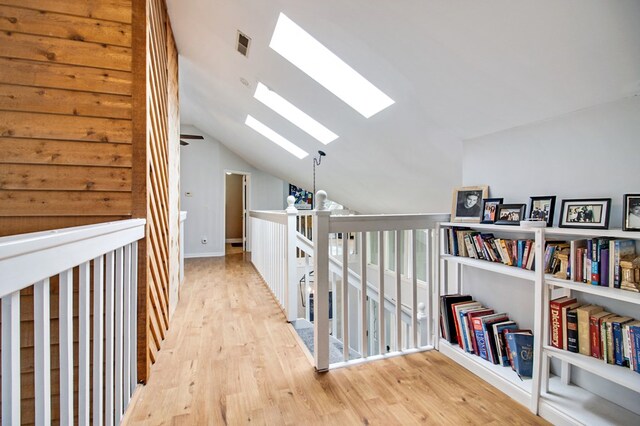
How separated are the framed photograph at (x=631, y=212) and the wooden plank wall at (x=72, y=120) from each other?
8.27 feet

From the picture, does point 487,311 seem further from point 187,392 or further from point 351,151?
point 351,151

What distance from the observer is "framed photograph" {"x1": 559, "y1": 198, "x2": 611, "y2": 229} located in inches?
61.4

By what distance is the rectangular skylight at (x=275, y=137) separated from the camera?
5.39 m

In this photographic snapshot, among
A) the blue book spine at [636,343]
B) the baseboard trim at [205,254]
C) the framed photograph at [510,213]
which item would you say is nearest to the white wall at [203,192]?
the baseboard trim at [205,254]

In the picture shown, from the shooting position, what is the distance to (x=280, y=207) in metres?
8.35

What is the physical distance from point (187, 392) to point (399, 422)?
1208 mm

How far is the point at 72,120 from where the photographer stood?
6.04 ft

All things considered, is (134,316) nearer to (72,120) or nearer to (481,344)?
(72,120)

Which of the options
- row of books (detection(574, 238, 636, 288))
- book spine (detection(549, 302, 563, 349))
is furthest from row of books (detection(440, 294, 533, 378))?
row of books (detection(574, 238, 636, 288))

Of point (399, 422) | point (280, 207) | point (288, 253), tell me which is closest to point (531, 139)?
point (399, 422)

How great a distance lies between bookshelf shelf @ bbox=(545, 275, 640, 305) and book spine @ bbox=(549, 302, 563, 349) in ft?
0.44

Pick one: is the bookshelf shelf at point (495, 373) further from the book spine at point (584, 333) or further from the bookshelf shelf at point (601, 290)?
the bookshelf shelf at point (601, 290)

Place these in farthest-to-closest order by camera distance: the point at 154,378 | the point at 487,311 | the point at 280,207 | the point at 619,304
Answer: the point at 280,207
the point at 487,311
the point at 154,378
the point at 619,304

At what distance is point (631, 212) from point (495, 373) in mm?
1155
